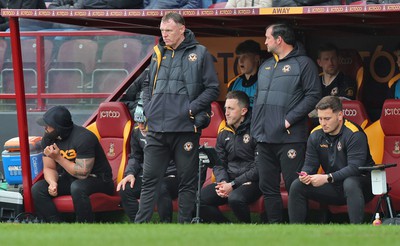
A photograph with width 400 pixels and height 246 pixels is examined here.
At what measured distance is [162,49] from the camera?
12.5 metres

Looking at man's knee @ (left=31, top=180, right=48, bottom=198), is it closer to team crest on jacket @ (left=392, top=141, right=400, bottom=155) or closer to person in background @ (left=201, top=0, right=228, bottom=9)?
person in background @ (left=201, top=0, right=228, bottom=9)

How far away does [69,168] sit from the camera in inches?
556

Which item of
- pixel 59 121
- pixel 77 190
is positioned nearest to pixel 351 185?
pixel 77 190

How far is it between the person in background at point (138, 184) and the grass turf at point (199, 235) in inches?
82.4

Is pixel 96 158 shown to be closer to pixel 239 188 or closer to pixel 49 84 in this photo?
pixel 239 188

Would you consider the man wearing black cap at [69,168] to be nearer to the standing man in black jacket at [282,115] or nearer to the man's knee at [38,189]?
the man's knee at [38,189]

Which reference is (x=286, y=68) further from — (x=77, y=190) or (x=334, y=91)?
(x=77, y=190)

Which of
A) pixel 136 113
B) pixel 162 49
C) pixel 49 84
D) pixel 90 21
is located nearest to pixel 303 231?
pixel 162 49

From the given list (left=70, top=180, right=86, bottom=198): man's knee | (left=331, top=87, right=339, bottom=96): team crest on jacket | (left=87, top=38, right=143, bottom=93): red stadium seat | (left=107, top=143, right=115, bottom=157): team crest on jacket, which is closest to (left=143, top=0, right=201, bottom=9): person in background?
(left=87, top=38, right=143, bottom=93): red stadium seat

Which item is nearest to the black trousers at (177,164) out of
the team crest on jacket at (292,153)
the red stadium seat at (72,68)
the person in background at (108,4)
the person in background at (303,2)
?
the team crest on jacket at (292,153)

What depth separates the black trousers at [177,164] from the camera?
483 inches

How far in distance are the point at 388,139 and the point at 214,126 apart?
2289 mm

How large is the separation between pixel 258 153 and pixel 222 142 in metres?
0.84

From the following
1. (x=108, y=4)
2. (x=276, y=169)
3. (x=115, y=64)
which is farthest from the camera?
(x=115, y=64)
